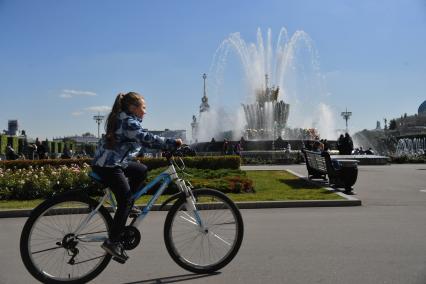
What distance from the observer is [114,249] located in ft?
15.6

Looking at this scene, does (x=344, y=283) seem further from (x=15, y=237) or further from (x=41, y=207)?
(x=15, y=237)

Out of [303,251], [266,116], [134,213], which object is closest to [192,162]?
[303,251]

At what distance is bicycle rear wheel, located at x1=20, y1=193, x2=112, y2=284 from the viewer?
4.76m

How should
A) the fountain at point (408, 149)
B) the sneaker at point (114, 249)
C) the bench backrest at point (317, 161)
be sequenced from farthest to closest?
1. the fountain at point (408, 149)
2. the bench backrest at point (317, 161)
3. the sneaker at point (114, 249)

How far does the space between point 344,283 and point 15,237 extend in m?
4.98

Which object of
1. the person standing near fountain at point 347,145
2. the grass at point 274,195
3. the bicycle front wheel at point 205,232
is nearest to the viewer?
the bicycle front wheel at point 205,232

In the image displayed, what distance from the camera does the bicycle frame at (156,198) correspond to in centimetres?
487

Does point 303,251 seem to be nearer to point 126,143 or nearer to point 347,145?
point 126,143

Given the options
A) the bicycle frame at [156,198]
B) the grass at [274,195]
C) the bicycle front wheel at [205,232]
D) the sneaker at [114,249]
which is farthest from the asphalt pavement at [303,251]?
the grass at [274,195]

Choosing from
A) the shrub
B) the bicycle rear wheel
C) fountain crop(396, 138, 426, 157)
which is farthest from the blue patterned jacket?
fountain crop(396, 138, 426, 157)

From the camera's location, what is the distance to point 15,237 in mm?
7520

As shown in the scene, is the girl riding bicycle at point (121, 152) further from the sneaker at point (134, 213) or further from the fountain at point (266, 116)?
the fountain at point (266, 116)

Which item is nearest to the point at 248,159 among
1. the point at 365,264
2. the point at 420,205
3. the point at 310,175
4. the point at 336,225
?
the point at 310,175

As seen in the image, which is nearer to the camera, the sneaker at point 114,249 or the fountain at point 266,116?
the sneaker at point 114,249
